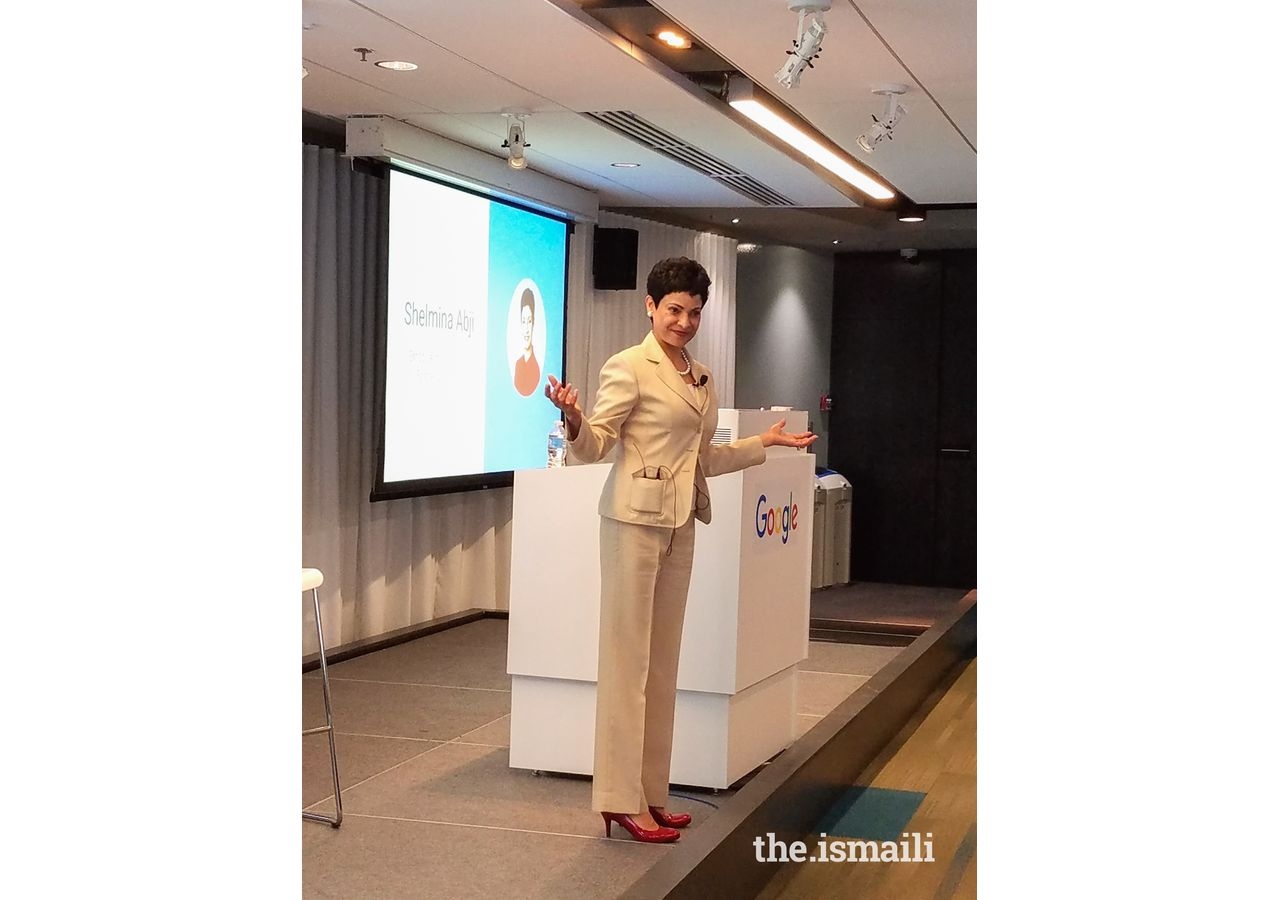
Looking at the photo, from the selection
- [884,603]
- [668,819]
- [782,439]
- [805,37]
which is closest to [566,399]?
[782,439]

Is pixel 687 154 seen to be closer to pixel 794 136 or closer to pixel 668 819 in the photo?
pixel 794 136

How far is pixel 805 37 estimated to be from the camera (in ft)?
12.8

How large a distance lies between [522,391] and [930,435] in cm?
426

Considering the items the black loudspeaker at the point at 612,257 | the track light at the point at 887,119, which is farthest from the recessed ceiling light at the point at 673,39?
the black loudspeaker at the point at 612,257

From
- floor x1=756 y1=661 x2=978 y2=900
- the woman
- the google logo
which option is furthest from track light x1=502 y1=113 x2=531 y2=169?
floor x1=756 y1=661 x2=978 y2=900

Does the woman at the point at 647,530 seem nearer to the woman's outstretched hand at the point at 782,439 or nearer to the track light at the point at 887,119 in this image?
the woman's outstretched hand at the point at 782,439

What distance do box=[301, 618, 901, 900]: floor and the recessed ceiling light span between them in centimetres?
251

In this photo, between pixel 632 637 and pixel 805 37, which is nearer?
pixel 632 637

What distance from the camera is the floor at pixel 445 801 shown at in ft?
11.1

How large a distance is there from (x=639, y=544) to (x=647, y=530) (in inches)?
1.7

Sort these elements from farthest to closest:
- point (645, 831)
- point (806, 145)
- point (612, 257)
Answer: point (612, 257) < point (806, 145) < point (645, 831)
